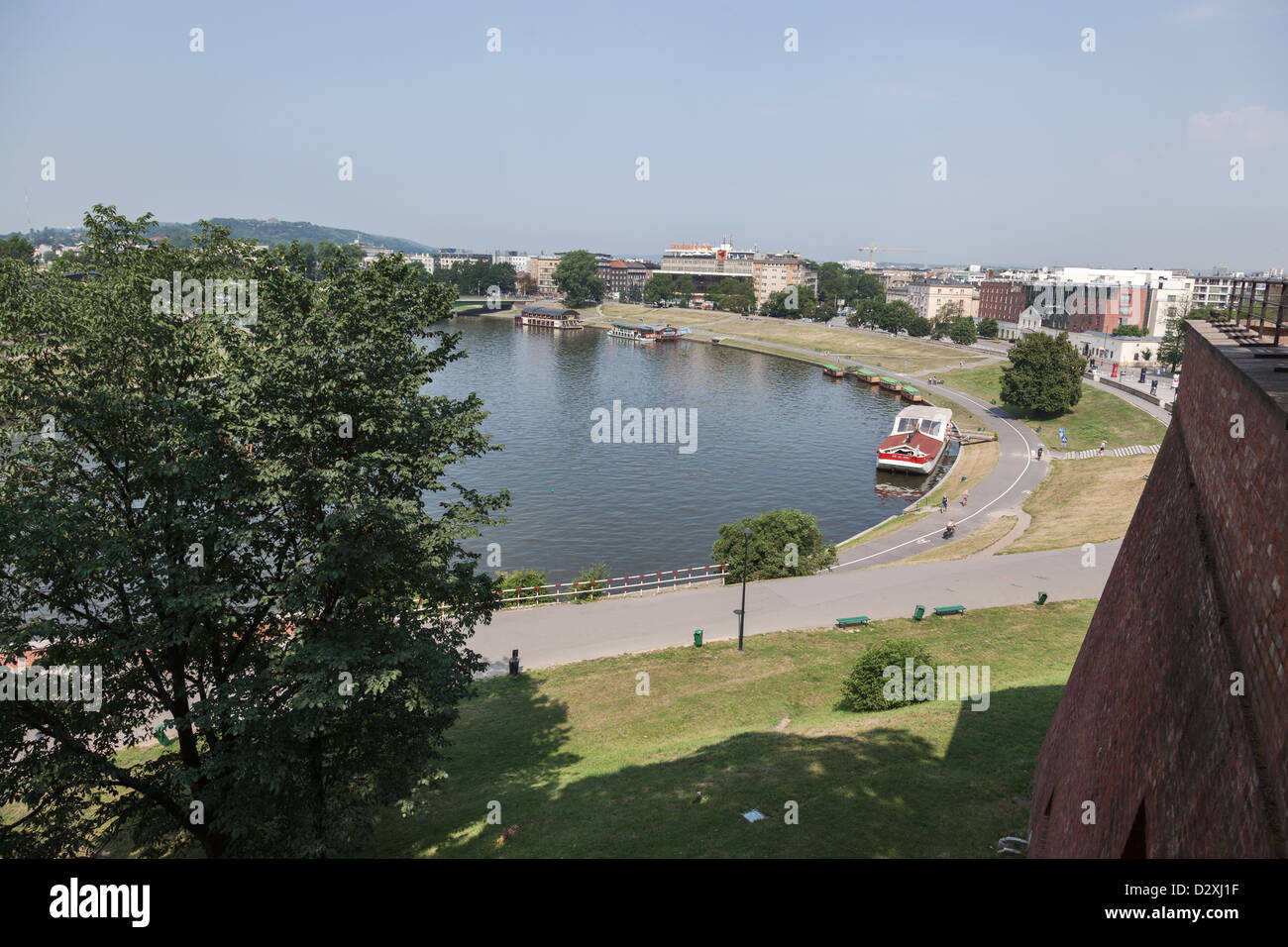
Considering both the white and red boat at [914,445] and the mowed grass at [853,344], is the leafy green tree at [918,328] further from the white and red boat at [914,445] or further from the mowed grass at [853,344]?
the white and red boat at [914,445]

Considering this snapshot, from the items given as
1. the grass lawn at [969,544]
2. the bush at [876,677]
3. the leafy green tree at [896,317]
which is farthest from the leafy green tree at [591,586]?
the leafy green tree at [896,317]

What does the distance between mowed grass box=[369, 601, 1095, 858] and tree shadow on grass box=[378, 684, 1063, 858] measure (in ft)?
0.15

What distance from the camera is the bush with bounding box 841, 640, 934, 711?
2105cm

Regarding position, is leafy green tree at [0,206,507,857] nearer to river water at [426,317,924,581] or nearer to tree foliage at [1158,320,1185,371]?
river water at [426,317,924,581]

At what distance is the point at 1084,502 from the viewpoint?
46.6 m

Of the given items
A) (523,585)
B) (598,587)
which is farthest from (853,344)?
(523,585)

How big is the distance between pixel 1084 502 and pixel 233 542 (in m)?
46.1

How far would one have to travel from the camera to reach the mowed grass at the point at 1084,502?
38.8 metres

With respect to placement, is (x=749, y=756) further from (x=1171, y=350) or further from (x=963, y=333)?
(x=963, y=333)

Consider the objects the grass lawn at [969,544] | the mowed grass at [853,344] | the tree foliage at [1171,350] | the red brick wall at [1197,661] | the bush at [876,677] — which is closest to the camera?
the red brick wall at [1197,661]

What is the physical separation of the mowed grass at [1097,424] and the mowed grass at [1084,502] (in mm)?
5960

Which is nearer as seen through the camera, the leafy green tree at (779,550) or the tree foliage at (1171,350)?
the leafy green tree at (779,550)

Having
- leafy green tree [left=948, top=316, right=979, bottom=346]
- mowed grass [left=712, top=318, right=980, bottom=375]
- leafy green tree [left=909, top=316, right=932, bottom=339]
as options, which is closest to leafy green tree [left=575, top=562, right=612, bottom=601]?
mowed grass [left=712, top=318, right=980, bottom=375]
